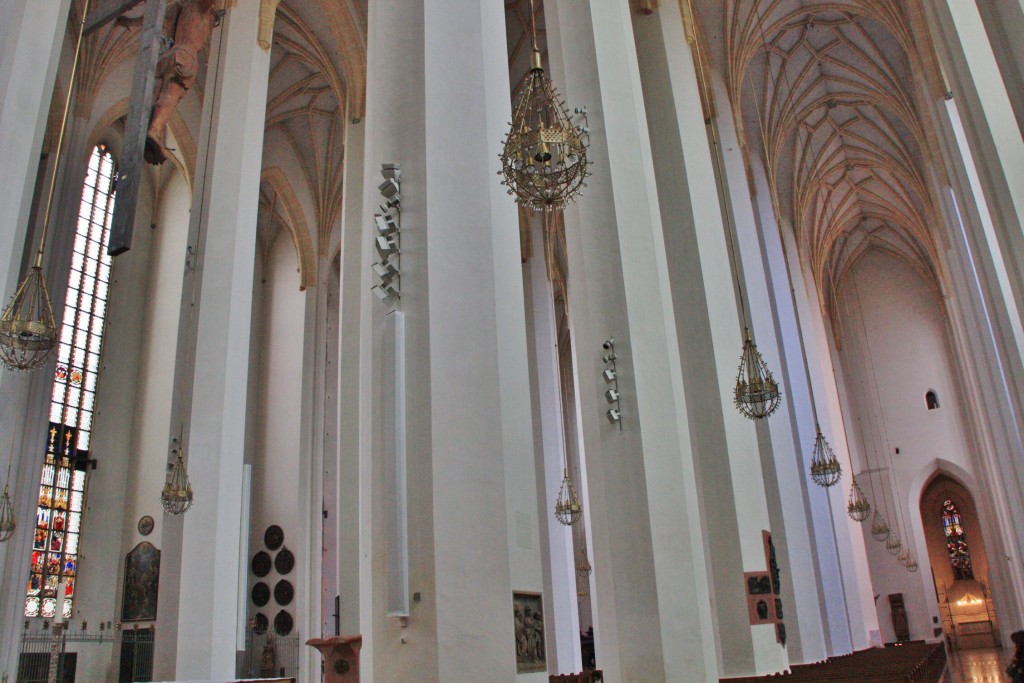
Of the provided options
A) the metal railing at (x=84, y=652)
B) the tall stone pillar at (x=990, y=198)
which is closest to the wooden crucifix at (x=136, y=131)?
the tall stone pillar at (x=990, y=198)

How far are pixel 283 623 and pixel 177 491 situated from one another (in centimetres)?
1184

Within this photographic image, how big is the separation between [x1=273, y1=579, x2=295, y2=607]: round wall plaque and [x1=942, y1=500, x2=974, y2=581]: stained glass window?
21007mm

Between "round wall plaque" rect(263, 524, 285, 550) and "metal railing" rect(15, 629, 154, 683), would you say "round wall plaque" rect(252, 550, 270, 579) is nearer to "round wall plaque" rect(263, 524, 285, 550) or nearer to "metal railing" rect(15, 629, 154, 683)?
"round wall plaque" rect(263, 524, 285, 550)

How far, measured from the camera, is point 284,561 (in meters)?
19.1

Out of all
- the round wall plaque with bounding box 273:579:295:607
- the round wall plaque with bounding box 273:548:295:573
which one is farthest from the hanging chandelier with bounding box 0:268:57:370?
the round wall plaque with bounding box 273:579:295:607

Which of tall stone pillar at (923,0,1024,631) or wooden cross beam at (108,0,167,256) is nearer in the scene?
wooden cross beam at (108,0,167,256)

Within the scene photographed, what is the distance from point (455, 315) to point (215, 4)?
813cm

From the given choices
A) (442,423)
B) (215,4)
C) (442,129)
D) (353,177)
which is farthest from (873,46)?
(442,423)

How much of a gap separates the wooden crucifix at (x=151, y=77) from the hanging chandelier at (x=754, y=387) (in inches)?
252

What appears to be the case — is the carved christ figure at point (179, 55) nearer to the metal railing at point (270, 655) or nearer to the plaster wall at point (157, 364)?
Result: the plaster wall at point (157, 364)

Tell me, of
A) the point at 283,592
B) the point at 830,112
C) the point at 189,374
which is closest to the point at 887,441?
the point at 830,112

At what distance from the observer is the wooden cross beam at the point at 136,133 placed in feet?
16.6

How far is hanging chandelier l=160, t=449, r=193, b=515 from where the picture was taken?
817 cm

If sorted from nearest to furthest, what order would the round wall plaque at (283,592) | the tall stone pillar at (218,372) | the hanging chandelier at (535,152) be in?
the hanging chandelier at (535,152), the tall stone pillar at (218,372), the round wall plaque at (283,592)
